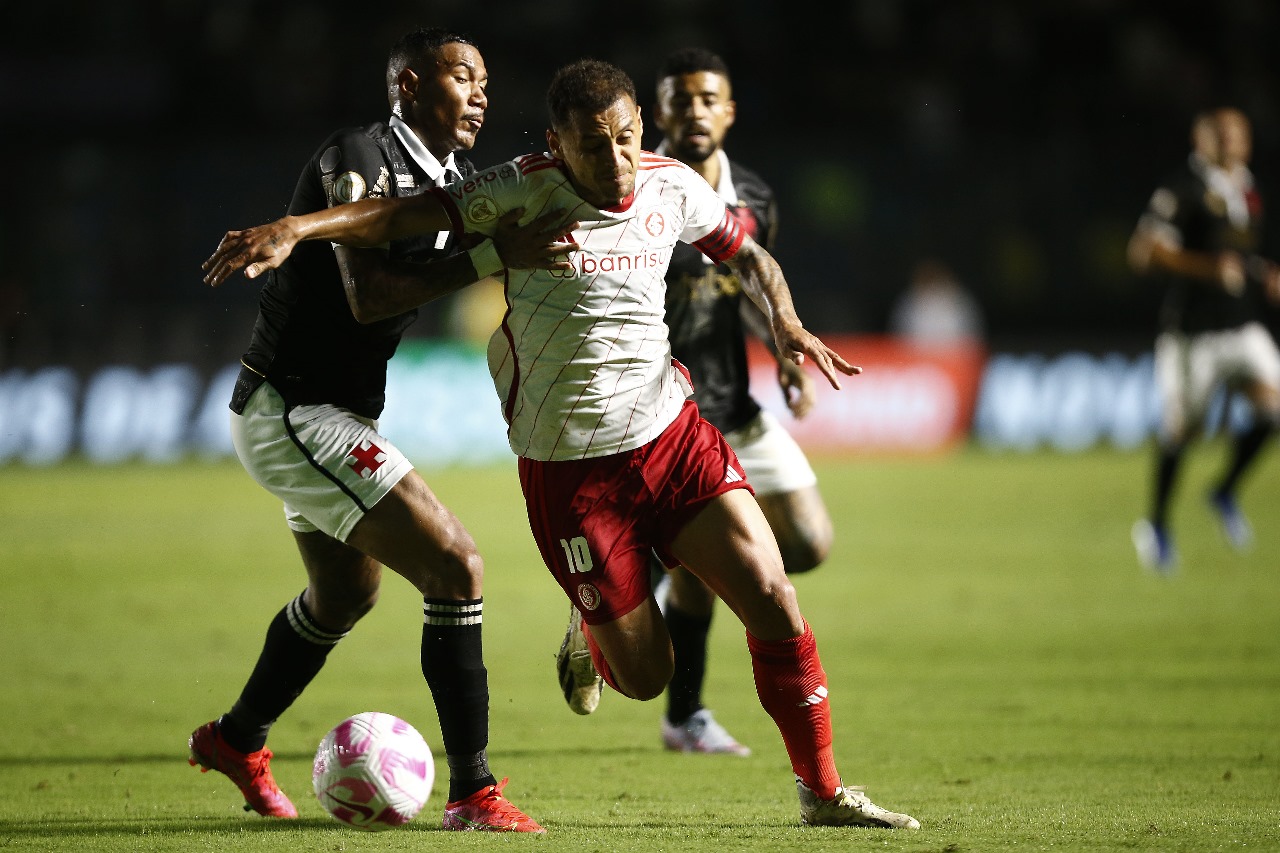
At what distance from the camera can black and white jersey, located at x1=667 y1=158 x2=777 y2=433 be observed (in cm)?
657

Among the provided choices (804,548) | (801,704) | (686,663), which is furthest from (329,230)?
(686,663)

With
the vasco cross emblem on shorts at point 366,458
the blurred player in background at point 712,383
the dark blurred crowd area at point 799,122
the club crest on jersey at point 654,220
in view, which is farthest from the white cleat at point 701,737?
the dark blurred crowd area at point 799,122

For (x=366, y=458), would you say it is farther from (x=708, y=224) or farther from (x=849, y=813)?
(x=849, y=813)

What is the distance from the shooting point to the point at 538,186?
4816 millimetres

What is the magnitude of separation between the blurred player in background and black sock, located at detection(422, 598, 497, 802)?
5.36 ft

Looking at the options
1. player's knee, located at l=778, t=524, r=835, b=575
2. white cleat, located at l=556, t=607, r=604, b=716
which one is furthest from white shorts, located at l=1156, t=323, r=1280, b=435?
white cleat, located at l=556, t=607, r=604, b=716

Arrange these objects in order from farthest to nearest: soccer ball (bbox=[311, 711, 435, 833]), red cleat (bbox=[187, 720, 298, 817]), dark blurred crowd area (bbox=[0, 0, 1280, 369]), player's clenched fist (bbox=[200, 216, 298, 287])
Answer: dark blurred crowd area (bbox=[0, 0, 1280, 369]), red cleat (bbox=[187, 720, 298, 817]), soccer ball (bbox=[311, 711, 435, 833]), player's clenched fist (bbox=[200, 216, 298, 287])

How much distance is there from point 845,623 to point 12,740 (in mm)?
4724

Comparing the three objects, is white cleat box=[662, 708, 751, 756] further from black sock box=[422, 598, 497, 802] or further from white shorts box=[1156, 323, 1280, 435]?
white shorts box=[1156, 323, 1280, 435]

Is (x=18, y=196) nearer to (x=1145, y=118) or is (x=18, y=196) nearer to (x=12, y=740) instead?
(x=1145, y=118)

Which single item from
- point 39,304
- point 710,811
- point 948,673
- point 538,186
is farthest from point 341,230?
point 39,304

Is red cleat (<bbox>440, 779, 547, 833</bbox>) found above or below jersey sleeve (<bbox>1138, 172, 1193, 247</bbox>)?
below

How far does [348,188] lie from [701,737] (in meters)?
2.72

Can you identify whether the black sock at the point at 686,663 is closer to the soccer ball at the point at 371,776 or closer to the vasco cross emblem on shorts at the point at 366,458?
the soccer ball at the point at 371,776
